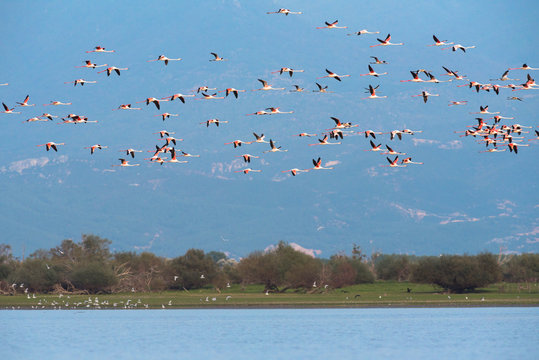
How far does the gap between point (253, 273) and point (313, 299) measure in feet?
60.8

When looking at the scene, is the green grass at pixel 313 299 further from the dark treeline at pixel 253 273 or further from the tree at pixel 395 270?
the tree at pixel 395 270

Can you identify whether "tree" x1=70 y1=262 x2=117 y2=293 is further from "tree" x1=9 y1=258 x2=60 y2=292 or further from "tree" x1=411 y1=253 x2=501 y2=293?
"tree" x1=411 y1=253 x2=501 y2=293

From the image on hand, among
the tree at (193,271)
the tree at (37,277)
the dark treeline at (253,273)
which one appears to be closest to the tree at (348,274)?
the dark treeline at (253,273)

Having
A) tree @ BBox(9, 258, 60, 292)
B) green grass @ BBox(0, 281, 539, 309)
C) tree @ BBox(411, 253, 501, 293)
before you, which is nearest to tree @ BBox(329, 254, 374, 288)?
green grass @ BBox(0, 281, 539, 309)

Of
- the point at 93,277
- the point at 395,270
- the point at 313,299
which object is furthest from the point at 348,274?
the point at 93,277
